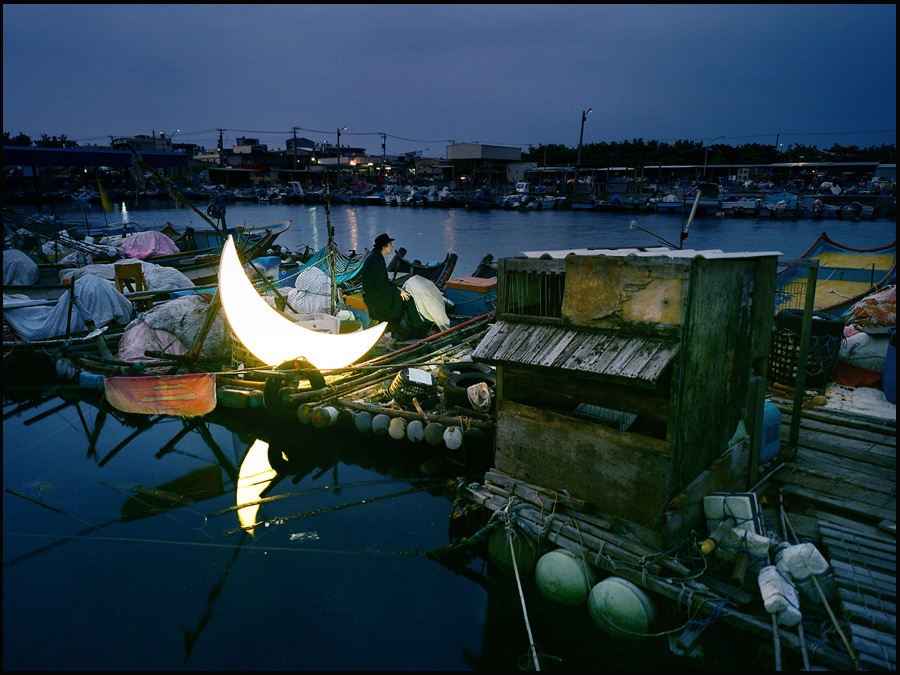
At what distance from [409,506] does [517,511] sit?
2.74 meters

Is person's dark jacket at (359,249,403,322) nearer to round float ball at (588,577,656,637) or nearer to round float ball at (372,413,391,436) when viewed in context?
round float ball at (372,413,391,436)

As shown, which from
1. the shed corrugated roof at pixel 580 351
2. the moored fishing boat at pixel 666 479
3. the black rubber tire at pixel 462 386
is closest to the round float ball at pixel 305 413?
the black rubber tire at pixel 462 386

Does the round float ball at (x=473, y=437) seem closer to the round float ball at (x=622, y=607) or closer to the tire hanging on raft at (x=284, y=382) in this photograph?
the tire hanging on raft at (x=284, y=382)

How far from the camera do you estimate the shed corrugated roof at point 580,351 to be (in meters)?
5.00

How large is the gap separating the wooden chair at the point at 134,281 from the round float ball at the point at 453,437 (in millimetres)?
12188

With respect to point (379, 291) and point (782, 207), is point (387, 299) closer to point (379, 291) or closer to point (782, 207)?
point (379, 291)

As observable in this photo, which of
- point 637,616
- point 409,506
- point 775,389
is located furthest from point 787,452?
point 409,506

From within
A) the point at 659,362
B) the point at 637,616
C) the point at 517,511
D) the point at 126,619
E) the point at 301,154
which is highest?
the point at 301,154

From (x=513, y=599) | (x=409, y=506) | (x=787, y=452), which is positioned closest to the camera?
(x=513, y=599)

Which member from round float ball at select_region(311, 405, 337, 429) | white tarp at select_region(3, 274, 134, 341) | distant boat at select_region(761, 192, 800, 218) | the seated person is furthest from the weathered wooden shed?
distant boat at select_region(761, 192, 800, 218)

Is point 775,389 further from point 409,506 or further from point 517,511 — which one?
point 409,506

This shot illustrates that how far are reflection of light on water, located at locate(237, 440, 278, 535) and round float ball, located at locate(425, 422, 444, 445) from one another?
9.83ft

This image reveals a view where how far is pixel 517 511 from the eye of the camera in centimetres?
625

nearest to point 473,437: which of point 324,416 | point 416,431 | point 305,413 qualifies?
point 416,431
